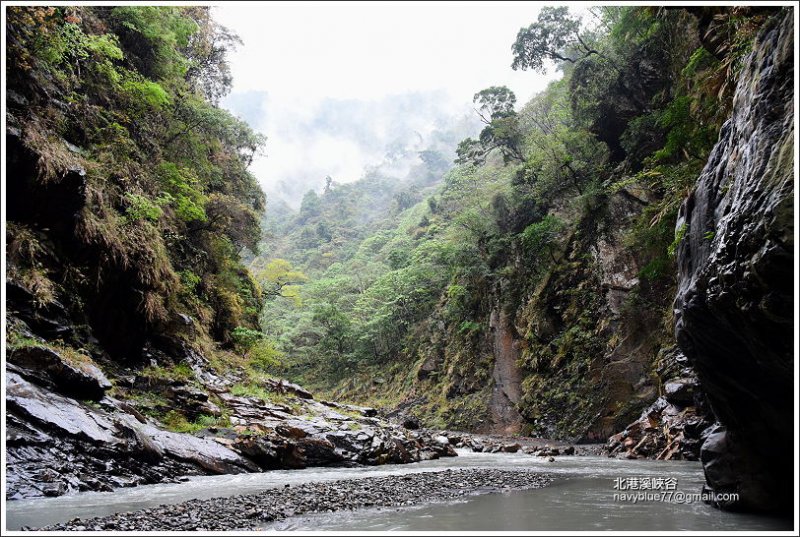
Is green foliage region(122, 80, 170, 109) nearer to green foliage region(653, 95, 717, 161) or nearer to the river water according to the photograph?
the river water

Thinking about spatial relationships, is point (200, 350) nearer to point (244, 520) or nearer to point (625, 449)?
point (244, 520)

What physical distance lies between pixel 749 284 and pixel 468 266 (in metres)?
22.3

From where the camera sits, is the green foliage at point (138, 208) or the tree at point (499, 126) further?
the tree at point (499, 126)

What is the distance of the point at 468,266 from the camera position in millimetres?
25984

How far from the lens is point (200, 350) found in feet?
45.1

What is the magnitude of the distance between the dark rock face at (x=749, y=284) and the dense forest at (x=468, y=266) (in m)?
0.02

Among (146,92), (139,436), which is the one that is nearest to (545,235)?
(146,92)

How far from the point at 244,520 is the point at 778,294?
5.05m

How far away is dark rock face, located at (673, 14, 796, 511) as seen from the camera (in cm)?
351

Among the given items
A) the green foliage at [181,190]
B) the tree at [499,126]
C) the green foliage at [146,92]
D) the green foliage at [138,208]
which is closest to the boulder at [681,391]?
the green foliage at [138,208]

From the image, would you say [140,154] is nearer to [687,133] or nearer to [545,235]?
[687,133]

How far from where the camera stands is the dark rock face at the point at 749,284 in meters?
3.51

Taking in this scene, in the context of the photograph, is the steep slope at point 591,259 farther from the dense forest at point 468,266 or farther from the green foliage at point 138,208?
the green foliage at point 138,208

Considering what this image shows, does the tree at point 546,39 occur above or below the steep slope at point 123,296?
above
